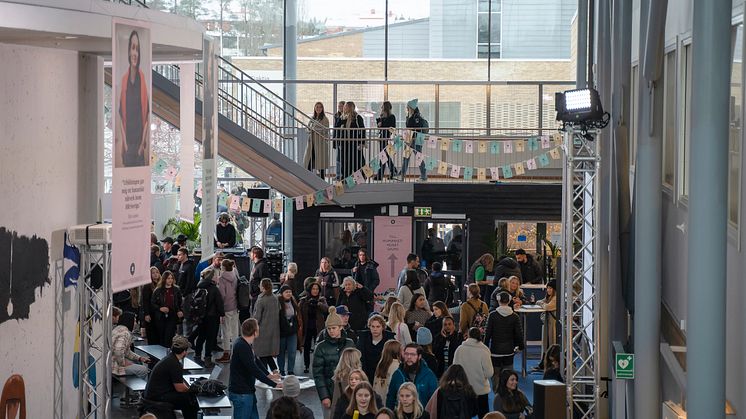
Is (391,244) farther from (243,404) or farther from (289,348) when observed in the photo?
(243,404)

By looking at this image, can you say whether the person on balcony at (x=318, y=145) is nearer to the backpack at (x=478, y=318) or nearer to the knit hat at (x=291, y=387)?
the backpack at (x=478, y=318)

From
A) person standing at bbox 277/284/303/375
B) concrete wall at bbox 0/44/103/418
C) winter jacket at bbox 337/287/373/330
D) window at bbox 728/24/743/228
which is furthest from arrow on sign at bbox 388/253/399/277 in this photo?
window at bbox 728/24/743/228

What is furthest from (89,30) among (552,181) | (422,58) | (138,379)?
(422,58)

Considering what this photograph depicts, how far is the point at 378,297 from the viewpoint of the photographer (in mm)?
24703

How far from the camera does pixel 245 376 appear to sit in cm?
1332

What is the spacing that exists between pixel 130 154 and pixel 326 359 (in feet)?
14.4

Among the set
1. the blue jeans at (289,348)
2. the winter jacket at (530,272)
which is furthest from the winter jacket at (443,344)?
the winter jacket at (530,272)

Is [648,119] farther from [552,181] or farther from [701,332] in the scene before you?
[552,181]

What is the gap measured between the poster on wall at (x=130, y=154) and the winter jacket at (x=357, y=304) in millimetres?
7887

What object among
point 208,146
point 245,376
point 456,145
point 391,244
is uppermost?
point 456,145

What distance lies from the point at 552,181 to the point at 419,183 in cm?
290

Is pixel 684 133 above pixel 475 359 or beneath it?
above

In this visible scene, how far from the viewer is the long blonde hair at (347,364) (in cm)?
1219

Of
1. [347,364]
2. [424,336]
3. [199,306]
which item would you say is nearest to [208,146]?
[347,364]
